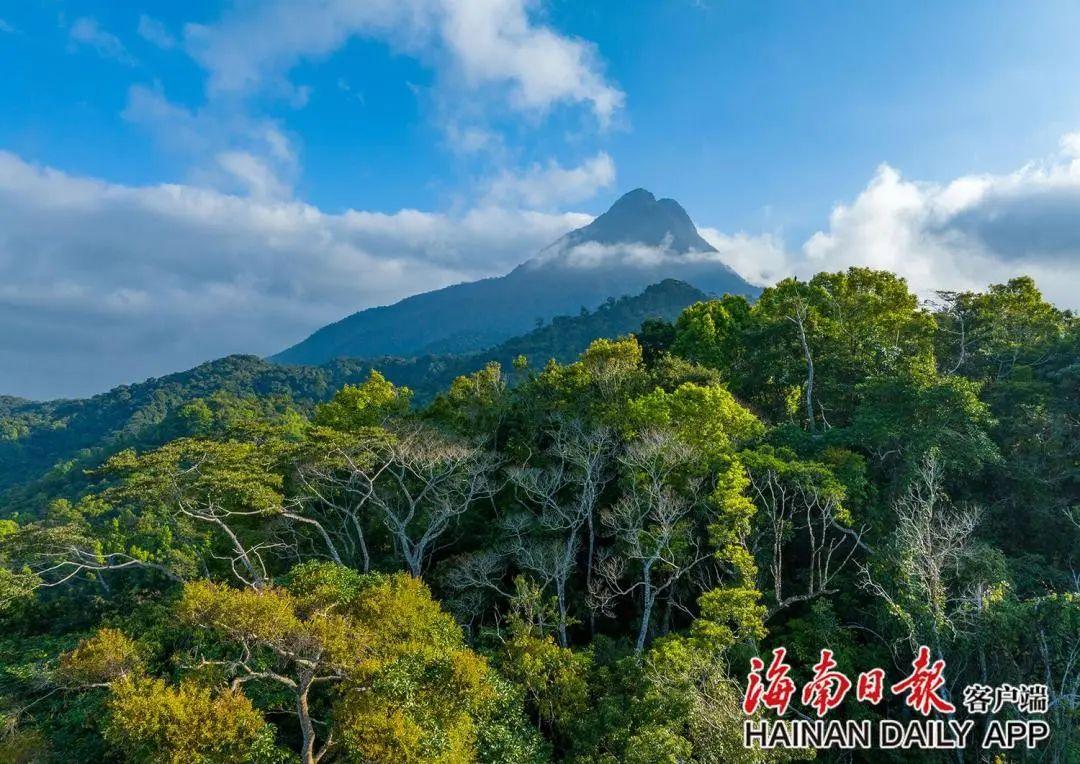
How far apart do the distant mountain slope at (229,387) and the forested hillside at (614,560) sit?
69.4 m

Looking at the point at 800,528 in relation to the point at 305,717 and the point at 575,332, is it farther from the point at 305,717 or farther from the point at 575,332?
the point at 575,332

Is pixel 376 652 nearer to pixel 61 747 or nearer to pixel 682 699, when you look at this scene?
pixel 682 699

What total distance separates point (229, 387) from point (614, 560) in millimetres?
126370

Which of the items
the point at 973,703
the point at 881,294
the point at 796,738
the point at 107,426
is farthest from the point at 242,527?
the point at 107,426

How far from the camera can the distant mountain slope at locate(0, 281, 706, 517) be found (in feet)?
325

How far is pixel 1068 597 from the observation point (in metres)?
10.5

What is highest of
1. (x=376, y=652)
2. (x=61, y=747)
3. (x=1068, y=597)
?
(x=1068, y=597)

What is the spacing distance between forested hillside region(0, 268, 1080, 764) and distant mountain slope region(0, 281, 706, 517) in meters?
69.4

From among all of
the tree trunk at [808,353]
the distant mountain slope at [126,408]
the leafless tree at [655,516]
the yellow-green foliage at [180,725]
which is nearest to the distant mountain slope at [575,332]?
the distant mountain slope at [126,408]

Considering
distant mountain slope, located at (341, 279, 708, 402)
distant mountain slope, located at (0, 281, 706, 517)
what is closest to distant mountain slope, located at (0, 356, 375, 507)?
distant mountain slope, located at (0, 281, 706, 517)

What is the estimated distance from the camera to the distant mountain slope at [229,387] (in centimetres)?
9900

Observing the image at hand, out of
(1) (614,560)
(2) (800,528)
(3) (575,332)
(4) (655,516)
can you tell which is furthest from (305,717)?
(3) (575,332)

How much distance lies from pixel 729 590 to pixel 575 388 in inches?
425

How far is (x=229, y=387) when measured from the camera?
12112cm
